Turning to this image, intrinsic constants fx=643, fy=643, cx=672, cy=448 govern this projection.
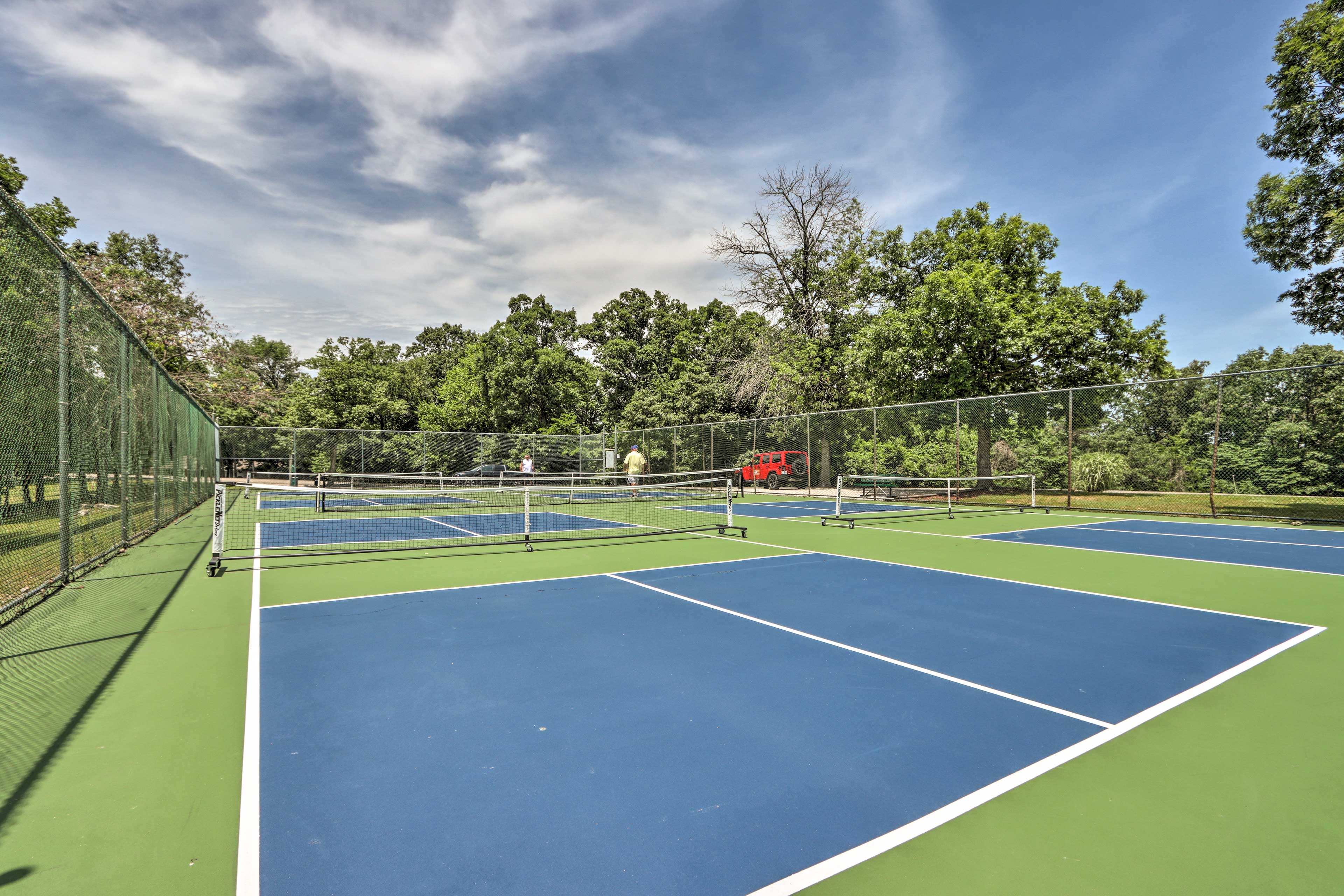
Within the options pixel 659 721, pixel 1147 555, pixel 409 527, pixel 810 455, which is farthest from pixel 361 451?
pixel 659 721

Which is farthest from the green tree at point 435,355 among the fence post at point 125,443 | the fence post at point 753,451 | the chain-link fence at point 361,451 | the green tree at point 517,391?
the fence post at point 125,443

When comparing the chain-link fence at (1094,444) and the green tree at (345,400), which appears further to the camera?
the green tree at (345,400)

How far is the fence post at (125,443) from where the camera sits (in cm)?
891

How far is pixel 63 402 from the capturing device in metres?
6.26

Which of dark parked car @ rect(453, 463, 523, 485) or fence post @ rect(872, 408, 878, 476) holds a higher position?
fence post @ rect(872, 408, 878, 476)

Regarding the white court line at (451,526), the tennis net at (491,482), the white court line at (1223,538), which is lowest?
the white court line at (1223,538)

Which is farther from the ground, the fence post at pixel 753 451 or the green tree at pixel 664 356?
the green tree at pixel 664 356

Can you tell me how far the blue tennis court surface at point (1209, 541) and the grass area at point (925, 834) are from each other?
3.43 m

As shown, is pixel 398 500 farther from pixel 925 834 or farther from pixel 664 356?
pixel 664 356

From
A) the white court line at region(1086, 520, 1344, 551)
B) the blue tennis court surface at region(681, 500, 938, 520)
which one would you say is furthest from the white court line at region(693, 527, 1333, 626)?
the blue tennis court surface at region(681, 500, 938, 520)

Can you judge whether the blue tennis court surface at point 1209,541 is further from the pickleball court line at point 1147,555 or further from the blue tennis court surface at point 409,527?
the blue tennis court surface at point 409,527

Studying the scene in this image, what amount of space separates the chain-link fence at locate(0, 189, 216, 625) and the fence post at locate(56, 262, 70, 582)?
0.04 feet

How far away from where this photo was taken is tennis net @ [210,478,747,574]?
9.79 meters

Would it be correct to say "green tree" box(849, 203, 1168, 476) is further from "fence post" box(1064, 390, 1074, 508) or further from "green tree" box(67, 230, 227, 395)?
"green tree" box(67, 230, 227, 395)
